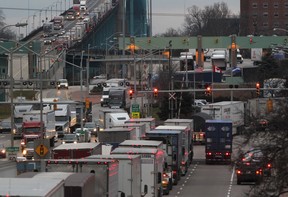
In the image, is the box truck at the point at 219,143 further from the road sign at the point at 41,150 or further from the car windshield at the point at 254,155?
the car windshield at the point at 254,155

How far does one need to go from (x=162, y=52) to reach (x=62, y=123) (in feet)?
145

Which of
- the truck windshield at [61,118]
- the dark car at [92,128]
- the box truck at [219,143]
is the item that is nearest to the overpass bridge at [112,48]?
the truck windshield at [61,118]

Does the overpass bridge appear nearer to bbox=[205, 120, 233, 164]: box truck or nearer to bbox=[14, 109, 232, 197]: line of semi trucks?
bbox=[205, 120, 233, 164]: box truck

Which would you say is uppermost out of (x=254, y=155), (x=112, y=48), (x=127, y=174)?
(x=112, y=48)

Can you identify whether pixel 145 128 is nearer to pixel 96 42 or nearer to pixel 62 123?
pixel 62 123

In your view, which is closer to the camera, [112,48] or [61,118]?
[61,118]

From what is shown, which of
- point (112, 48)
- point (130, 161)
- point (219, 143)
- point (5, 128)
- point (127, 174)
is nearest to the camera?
point (127, 174)

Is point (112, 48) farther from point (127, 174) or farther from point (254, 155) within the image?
point (254, 155)

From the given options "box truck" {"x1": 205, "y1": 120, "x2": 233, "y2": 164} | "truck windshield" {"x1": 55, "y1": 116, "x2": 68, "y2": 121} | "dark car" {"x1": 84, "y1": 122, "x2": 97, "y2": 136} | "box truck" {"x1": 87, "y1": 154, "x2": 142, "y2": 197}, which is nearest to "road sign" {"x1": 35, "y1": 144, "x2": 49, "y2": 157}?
"box truck" {"x1": 87, "y1": 154, "x2": 142, "y2": 197}

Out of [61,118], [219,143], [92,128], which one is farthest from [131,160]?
[61,118]

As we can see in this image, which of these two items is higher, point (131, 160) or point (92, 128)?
point (131, 160)

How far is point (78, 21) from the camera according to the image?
185m

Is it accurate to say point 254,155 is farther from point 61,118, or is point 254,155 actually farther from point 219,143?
point 61,118

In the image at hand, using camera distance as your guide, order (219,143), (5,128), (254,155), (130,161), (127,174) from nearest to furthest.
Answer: (254,155) → (127,174) → (130,161) → (219,143) → (5,128)
